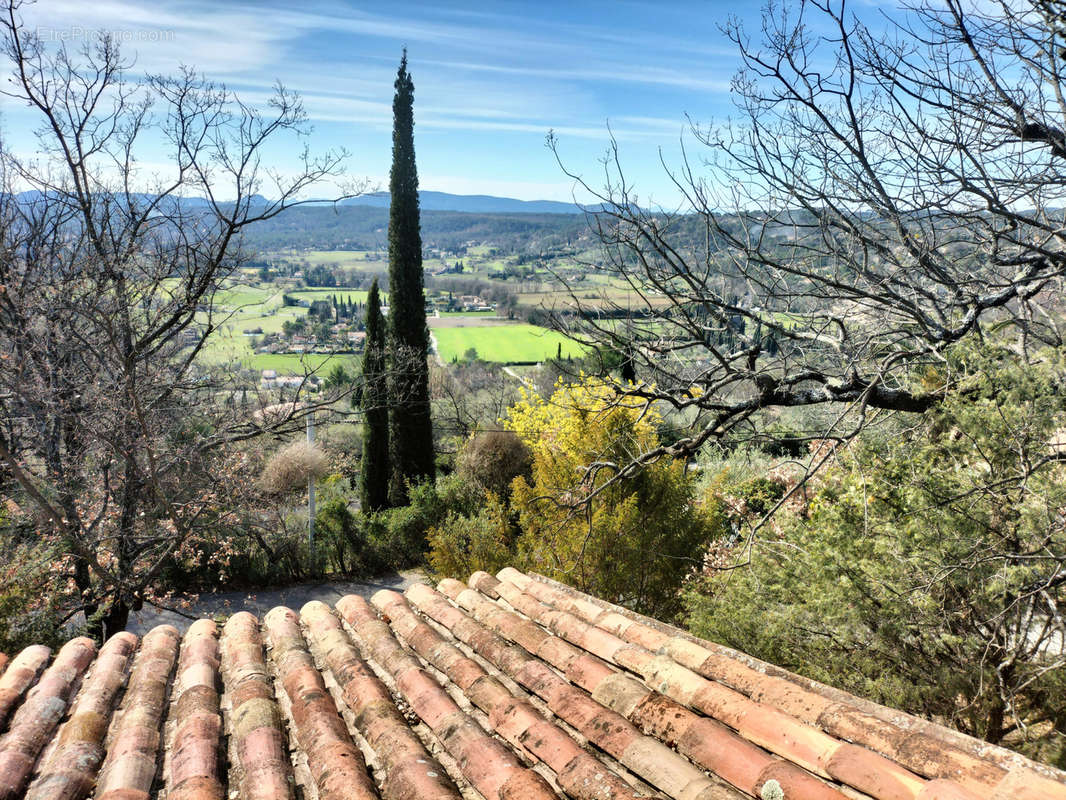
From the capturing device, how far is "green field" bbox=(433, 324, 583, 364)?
43719 mm

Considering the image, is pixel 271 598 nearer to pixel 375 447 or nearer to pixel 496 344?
pixel 375 447

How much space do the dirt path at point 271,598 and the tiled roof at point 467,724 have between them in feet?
29.0

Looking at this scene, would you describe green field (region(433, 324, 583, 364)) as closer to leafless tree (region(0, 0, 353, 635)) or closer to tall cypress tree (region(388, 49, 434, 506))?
tall cypress tree (region(388, 49, 434, 506))

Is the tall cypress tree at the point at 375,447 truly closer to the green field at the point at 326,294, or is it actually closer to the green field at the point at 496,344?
the green field at the point at 496,344

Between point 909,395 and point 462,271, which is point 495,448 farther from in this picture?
point 462,271

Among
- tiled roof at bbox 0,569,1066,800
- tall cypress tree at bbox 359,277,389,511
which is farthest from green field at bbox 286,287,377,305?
tiled roof at bbox 0,569,1066,800

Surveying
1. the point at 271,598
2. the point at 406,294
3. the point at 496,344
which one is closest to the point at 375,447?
the point at 406,294

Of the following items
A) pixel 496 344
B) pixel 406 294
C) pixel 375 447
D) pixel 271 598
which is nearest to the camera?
pixel 271 598

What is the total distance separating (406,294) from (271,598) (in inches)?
343

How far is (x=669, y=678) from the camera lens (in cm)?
283

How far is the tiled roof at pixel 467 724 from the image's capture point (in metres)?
2.11

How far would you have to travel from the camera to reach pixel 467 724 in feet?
8.54

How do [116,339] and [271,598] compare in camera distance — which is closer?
[116,339]

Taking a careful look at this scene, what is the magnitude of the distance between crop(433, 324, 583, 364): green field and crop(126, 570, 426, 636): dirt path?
27.9 meters
